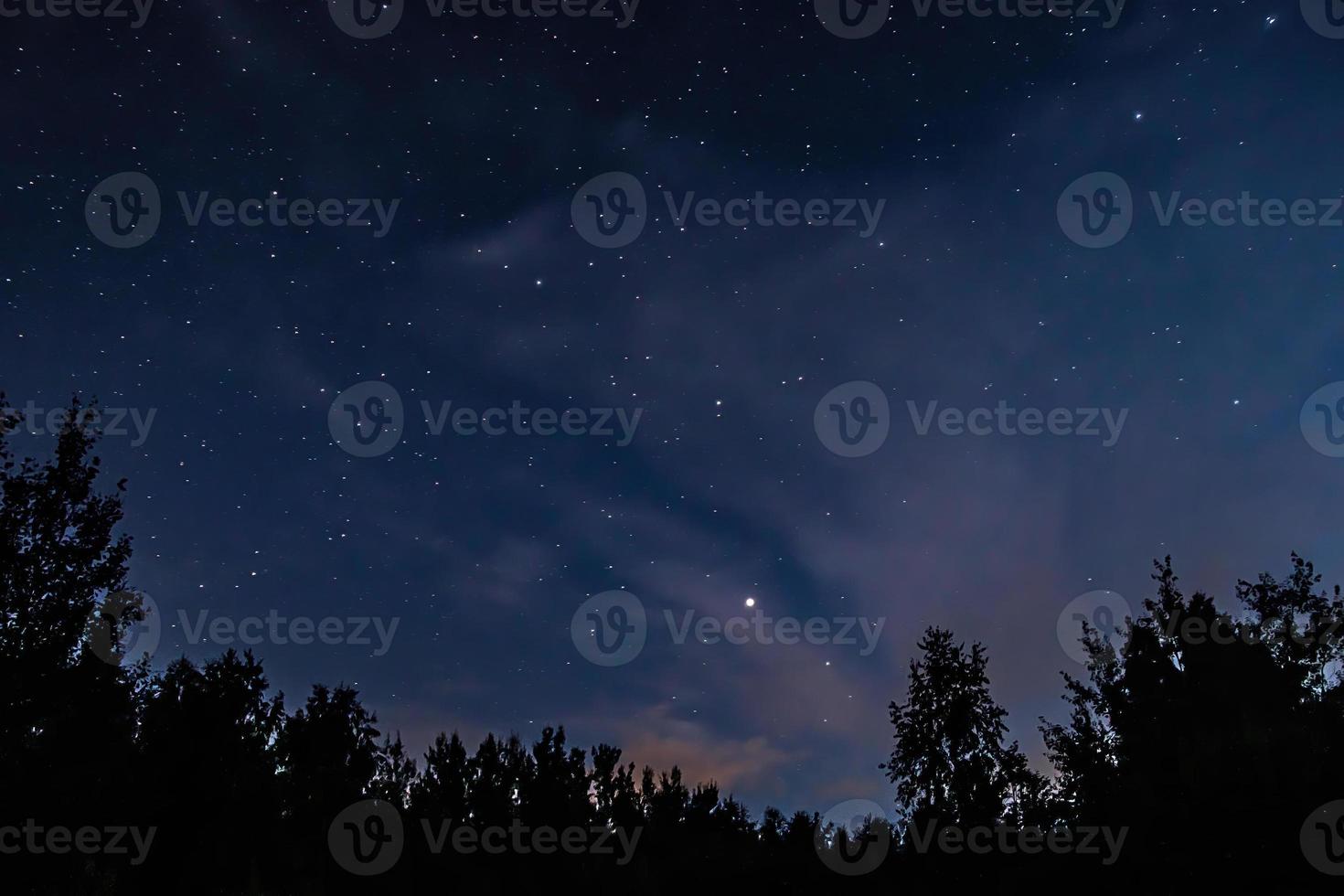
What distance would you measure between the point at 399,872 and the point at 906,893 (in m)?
18.0

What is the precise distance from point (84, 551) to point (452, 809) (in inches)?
1178

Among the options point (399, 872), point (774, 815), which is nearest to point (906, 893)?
point (399, 872)

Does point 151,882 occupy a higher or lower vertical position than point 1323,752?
lower

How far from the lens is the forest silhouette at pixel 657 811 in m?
15.0

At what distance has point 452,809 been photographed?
4444cm

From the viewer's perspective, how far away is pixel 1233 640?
3306 cm

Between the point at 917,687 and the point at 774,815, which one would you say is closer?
the point at 917,687

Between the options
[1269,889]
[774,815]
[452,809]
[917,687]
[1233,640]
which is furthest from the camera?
[774,815]

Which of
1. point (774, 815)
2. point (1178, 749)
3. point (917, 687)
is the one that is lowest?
point (774, 815)

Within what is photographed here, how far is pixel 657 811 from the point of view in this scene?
4862 cm

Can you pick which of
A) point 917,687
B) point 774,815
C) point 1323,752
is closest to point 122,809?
point 1323,752

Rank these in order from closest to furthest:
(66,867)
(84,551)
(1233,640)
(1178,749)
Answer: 1. (1178,749)
2. (66,867)
3. (84,551)
4. (1233,640)

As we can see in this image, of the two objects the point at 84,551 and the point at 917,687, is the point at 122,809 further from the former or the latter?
the point at 917,687

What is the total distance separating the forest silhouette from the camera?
49.1 ft
